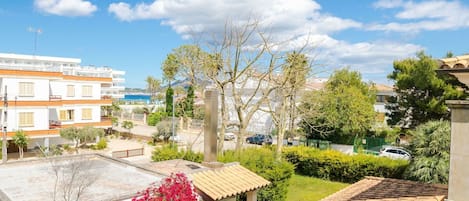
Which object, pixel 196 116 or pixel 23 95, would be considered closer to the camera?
pixel 23 95

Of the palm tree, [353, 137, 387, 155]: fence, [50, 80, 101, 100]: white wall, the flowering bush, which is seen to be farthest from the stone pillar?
[50, 80, 101, 100]: white wall

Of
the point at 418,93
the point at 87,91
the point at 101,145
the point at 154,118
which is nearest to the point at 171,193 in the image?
the point at 101,145

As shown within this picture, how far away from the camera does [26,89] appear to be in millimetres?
26172

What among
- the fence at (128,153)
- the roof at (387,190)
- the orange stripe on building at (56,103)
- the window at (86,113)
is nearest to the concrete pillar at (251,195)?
the roof at (387,190)

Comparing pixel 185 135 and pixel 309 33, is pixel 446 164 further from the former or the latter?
pixel 185 135

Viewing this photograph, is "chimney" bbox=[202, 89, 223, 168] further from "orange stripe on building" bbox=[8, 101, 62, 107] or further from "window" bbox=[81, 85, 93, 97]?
"window" bbox=[81, 85, 93, 97]

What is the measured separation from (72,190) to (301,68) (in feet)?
47.1

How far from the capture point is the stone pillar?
389cm

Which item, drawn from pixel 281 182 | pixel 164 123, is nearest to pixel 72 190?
pixel 281 182

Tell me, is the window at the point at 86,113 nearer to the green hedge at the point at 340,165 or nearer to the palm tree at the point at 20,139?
the palm tree at the point at 20,139

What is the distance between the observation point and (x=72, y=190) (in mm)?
7094

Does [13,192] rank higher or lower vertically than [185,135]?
higher

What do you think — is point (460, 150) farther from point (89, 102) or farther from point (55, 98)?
point (89, 102)

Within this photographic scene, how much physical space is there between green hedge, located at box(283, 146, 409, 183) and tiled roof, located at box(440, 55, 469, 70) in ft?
49.9
